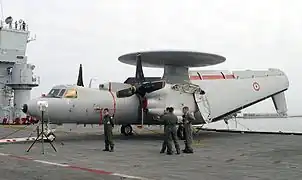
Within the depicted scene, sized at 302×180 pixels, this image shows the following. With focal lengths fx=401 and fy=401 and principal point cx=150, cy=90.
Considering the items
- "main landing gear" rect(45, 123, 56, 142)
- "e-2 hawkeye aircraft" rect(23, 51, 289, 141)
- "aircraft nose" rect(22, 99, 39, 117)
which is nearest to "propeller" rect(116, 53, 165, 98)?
"e-2 hawkeye aircraft" rect(23, 51, 289, 141)

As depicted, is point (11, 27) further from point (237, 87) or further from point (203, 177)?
point (203, 177)

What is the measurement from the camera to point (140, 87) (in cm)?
2480

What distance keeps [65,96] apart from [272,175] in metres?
14.0

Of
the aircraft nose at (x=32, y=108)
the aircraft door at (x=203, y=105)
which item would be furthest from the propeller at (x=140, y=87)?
the aircraft nose at (x=32, y=108)

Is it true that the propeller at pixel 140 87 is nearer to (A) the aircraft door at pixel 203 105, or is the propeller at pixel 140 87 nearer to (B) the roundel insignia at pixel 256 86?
(A) the aircraft door at pixel 203 105

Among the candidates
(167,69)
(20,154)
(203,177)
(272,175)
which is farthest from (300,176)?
(167,69)

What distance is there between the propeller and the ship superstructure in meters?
36.4

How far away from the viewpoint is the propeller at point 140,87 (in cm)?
2428

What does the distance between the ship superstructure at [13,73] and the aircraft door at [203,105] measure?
37519 mm

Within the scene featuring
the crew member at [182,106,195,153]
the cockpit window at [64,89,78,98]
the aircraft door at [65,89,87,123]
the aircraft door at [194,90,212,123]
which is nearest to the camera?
the crew member at [182,106,195,153]

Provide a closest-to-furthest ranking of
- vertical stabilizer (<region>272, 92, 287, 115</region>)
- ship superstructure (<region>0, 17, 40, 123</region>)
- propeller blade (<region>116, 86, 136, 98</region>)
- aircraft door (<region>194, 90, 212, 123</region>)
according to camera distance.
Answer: propeller blade (<region>116, 86, 136, 98</region>) → aircraft door (<region>194, 90, 212, 123</region>) → vertical stabilizer (<region>272, 92, 287, 115</region>) → ship superstructure (<region>0, 17, 40, 123</region>)

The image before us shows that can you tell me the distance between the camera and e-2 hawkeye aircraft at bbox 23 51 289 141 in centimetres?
2259

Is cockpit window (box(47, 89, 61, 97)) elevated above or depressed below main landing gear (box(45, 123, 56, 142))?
above

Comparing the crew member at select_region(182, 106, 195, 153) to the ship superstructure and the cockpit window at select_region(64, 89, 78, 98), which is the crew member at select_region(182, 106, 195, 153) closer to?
the cockpit window at select_region(64, 89, 78, 98)
